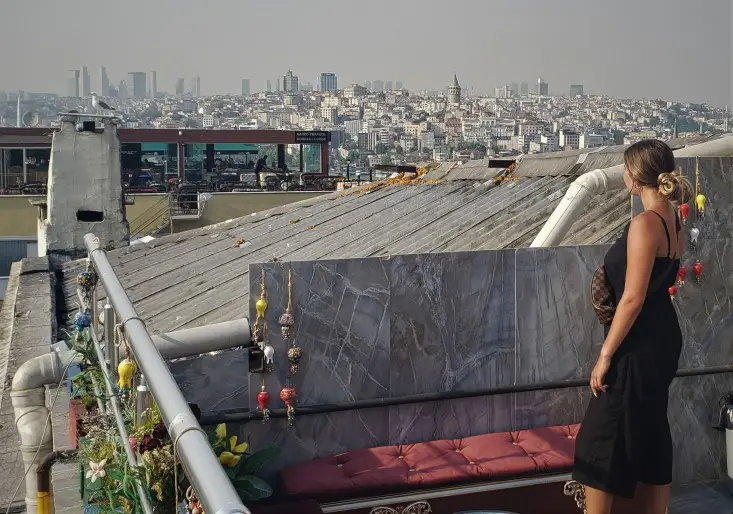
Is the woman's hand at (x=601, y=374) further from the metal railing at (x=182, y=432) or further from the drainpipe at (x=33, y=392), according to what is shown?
the drainpipe at (x=33, y=392)

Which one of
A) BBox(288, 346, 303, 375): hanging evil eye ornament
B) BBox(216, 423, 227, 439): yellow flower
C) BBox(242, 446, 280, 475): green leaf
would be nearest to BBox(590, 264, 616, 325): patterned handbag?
BBox(288, 346, 303, 375): hanging evil eye ornament

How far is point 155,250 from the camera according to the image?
11.3 m

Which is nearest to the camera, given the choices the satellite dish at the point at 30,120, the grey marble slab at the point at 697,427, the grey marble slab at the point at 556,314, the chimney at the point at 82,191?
the grey marble slab at the point at 556,314

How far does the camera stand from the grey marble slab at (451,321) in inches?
184

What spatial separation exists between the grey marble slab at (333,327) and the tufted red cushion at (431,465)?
314 millimetres

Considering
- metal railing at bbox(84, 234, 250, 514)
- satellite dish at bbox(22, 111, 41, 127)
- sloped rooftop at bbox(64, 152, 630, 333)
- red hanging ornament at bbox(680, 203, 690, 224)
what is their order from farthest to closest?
satellite dish at bbox(22, 111, 41, 127)
sloped rooftop at bbox(64, 152, 630, 333)
red hanging ornament at bbox(680, 203, 690, 224)
metal railing at bbox(84, 234, 250, 514)

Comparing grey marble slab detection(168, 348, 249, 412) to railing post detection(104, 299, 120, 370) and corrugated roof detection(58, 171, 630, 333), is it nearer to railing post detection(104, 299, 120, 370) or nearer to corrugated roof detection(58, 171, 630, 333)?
railing post detection(104, 299, 120, 370)

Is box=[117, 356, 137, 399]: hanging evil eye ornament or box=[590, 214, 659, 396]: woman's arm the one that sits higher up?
box=[590, 214, 659, 396]: woman's arm

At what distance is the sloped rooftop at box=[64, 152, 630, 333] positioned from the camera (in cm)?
627

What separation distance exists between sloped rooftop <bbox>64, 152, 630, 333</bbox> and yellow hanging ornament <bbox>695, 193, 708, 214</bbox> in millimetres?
515

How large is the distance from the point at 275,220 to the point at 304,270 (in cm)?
743

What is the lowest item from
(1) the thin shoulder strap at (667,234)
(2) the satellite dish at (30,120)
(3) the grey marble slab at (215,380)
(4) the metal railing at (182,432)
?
(3) the grey marble slab at (215,380)

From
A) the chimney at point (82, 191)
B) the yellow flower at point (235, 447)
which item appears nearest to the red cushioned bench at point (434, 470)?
the yellow flower at point (235, 447)

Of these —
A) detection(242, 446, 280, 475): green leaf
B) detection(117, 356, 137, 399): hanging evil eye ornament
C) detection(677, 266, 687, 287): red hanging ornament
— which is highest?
detection(677, 266, 687, 287): red hanging ornament
